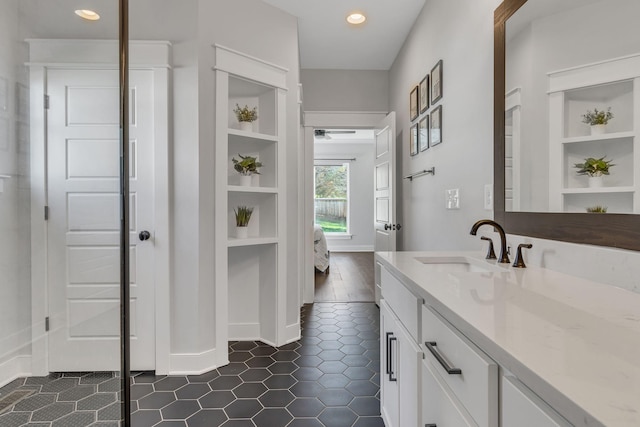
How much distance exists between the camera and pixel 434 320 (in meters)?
0.94

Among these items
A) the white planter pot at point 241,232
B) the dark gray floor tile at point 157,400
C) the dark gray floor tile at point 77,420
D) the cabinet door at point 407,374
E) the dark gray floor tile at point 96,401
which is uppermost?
the white planter pot at point 241,232

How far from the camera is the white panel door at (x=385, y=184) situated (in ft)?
11.3

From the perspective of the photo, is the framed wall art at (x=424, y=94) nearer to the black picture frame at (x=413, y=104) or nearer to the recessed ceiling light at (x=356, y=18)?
the black picture frame at (x=413, y=104)

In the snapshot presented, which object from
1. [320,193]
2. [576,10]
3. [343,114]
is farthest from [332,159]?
[576,10]

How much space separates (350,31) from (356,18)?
0.25 metres

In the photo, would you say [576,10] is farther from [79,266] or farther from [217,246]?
[79,266]

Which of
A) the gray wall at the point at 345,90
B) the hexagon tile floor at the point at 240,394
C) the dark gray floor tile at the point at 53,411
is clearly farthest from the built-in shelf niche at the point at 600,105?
the gray wall at the point at 345,90

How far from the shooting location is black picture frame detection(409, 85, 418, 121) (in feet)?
9.75

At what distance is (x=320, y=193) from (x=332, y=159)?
896 millimetres

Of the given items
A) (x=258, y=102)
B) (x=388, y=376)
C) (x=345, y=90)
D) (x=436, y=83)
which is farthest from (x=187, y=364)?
(x=345, y=90)

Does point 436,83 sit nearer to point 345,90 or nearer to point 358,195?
point 345,90

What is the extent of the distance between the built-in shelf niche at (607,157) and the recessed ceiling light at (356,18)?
2.41 meters

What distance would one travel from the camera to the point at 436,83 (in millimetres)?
2449

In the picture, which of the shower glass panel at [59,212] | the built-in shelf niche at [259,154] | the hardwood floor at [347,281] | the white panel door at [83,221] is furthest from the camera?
the hardwood floor at [347,281]
